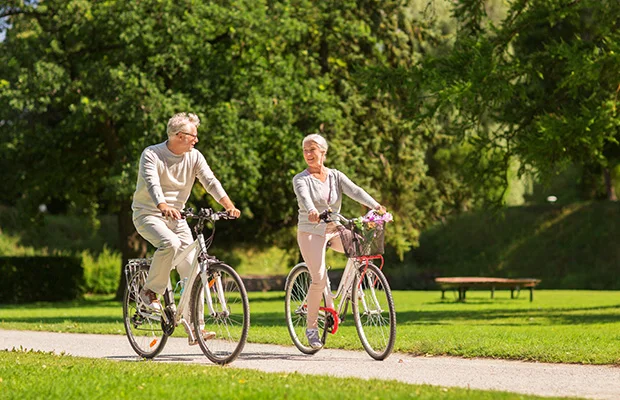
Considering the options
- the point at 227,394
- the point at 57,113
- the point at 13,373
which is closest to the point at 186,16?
the point at 57,113

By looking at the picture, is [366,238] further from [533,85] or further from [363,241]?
[533,85]

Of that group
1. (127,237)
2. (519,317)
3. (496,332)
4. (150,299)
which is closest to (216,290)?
(150,299)

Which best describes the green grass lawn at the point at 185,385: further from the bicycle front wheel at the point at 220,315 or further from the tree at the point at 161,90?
the tree at the point at 161,90

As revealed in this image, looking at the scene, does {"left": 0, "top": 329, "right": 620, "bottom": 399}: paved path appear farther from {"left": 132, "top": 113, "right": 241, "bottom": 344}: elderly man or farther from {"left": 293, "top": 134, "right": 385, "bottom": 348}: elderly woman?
{"left": 132, "top": 113, "right": 241, "bottom": 344}: elderly man

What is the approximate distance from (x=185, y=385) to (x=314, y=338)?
297 centimetres

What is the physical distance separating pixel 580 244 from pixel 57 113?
2260cm

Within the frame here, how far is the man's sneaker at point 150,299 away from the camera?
10.2 meters

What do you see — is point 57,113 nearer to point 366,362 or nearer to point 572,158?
point 572,158

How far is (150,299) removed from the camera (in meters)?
10.2

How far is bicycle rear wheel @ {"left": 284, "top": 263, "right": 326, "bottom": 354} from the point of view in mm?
10742

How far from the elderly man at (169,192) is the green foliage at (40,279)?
22.3m

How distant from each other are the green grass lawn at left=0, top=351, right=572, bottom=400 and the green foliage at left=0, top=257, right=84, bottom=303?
22.8m

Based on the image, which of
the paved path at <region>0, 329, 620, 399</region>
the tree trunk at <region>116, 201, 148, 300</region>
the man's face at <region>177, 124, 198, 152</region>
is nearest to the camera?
the paved path at <region>0, 329, 620, 399</region>

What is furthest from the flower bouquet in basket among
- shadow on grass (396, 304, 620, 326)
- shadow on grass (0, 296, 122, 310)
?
shadow on grass (0, 296, 122, 310)
